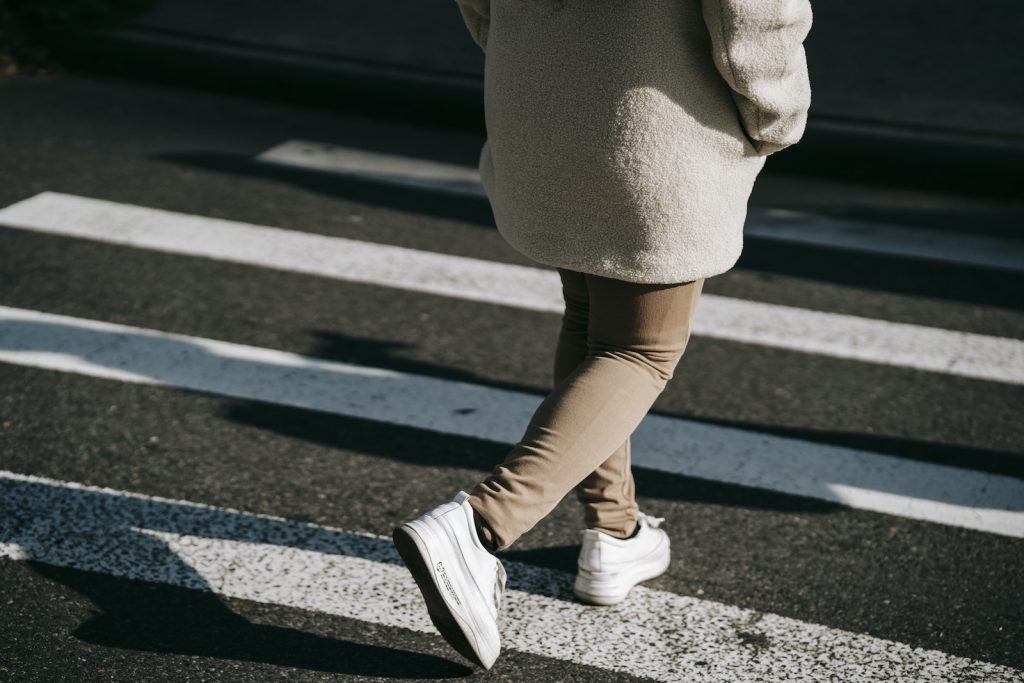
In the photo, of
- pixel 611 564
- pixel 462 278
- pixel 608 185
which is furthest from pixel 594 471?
pixel 462 278

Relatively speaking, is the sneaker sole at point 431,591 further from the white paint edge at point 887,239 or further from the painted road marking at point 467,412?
the white paint edge at point 887,239

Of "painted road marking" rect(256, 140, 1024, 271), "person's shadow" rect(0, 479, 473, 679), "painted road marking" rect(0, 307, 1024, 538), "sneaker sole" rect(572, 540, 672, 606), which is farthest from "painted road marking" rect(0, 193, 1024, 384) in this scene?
"person's shadow" rect(0, 479, 473, 679)

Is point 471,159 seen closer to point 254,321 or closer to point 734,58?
point 254,321

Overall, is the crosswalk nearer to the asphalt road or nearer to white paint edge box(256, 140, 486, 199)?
the asphalt road

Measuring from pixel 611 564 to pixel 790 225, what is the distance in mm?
3521

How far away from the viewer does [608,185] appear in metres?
2.40

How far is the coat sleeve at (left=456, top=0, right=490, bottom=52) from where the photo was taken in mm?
2643

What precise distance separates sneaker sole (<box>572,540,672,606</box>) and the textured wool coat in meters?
0.78

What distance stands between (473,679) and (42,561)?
104 centimetres

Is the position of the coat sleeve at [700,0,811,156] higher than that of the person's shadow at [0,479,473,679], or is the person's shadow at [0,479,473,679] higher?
the coat sleeve at [700,0,811,156]

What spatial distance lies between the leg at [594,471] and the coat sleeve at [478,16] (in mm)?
535

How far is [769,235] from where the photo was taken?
19.2 feet

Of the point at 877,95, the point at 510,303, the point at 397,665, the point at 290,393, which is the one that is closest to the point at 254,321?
the point at 290,393

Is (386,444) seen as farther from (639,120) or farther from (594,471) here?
(639,120)
